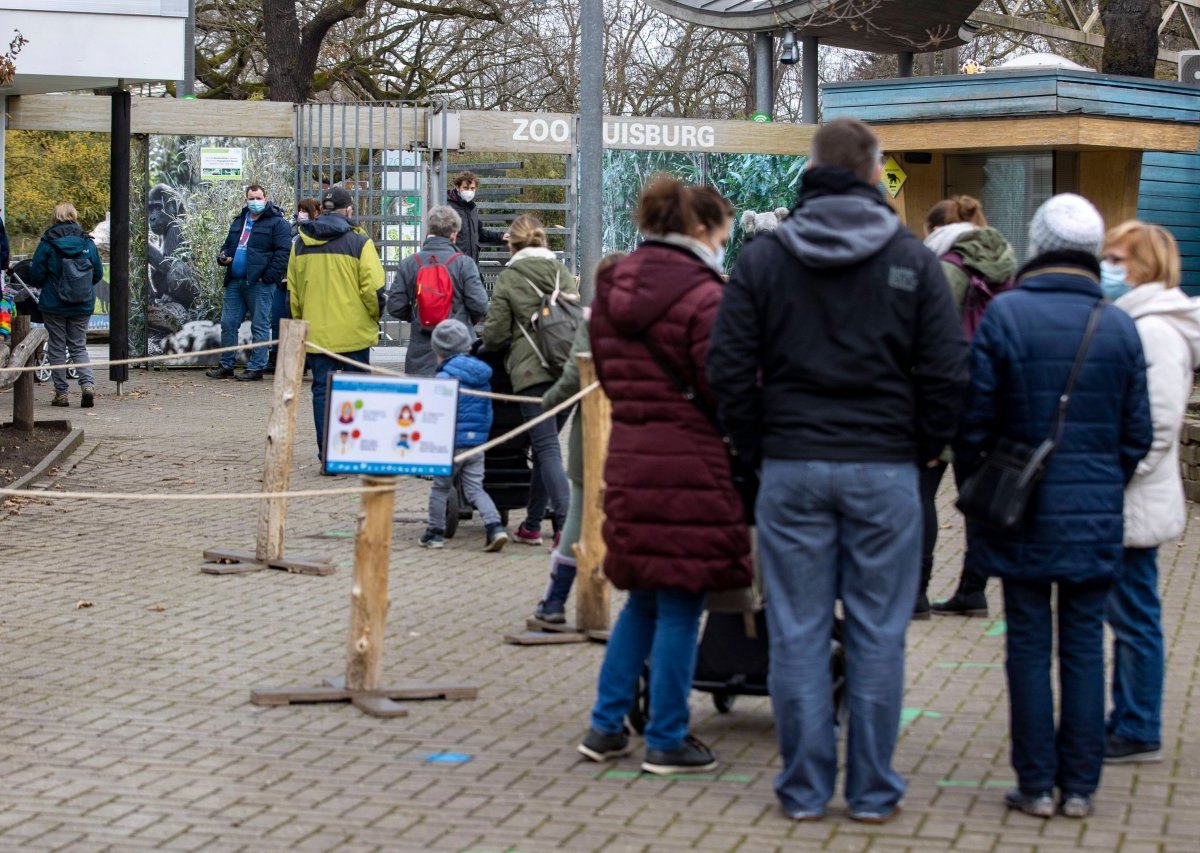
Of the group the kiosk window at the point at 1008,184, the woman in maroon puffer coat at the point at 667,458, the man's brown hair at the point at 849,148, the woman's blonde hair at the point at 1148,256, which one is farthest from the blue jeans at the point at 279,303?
the man's brown hair at the point at 849,148

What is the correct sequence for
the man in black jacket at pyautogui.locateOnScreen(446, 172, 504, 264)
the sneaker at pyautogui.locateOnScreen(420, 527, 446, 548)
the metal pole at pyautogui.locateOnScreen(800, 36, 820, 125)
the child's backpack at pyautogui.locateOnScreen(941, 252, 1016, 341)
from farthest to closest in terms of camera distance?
the metal pole at pyautogui.locateOnScreen(800, 36, 820, 125) → the man in black jacket at pyautogui.locateOnScreen(446, 172, 504, 264) → the sneaker at pyautogui.locateOnScreen(420, 527, 446, 548) → the child's backpack at pyautogui.locateOnScreen(941, 252, 1016, 341)

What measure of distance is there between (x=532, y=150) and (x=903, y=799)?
1578 centimetres

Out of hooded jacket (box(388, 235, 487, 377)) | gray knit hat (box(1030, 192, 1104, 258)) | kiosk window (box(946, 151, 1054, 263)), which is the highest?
kiosk window (box(946, 151, 1054, 263))

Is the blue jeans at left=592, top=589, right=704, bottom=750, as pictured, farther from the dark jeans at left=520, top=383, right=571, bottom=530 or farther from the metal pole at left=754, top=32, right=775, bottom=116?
the metal pole at left=754, top=32, right=775, bottom=116

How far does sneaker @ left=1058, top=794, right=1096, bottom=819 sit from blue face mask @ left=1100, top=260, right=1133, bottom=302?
68.0 inches

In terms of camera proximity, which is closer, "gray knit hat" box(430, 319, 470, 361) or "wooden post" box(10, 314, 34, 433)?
"gray knit hat" box(430, 319, 470, 361)

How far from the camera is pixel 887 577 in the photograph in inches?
195

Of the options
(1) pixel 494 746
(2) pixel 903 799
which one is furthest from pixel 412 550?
(2) pixel 903 799

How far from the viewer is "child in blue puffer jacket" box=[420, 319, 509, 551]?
9.46 m

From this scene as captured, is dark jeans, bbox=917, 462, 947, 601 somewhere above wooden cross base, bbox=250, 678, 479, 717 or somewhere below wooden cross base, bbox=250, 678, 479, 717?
above

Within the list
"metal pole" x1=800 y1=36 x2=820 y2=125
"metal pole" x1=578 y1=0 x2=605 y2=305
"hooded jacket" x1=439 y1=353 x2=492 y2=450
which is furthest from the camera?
"metal pole" x1=800 y1=36 x2=820 y2=125

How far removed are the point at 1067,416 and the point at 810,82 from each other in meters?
22.0

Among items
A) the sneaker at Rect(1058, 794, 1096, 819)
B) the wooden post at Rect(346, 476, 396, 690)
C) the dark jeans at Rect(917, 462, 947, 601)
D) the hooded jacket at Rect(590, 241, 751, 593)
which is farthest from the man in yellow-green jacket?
the sneaker at Rect(1058, 794, 1096, 819)

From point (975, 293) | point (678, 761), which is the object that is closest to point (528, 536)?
point (975, 293)
